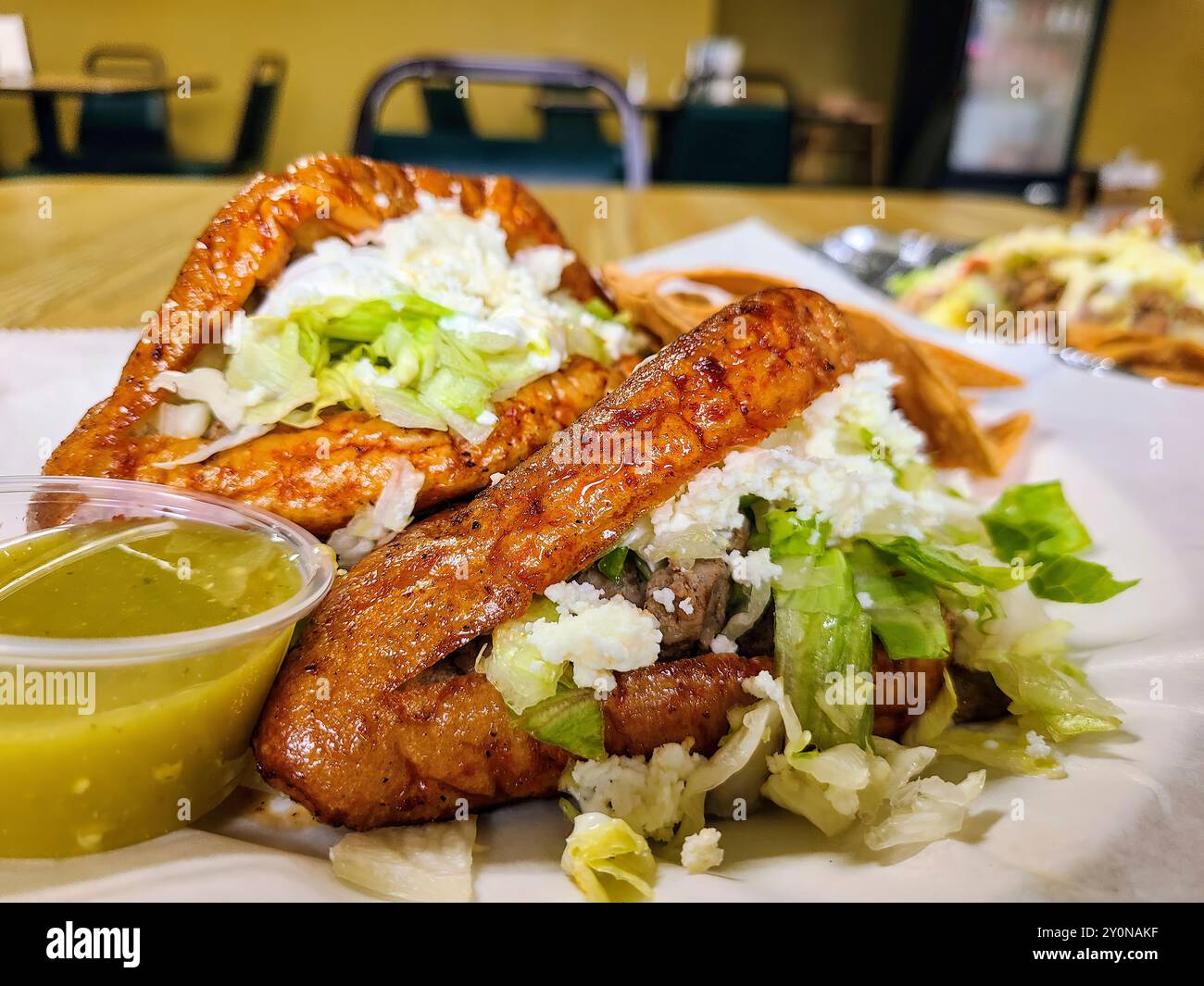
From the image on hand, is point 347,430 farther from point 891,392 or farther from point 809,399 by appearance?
point 891,392

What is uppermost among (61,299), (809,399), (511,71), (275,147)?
(511,71)

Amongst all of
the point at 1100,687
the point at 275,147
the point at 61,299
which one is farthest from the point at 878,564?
the point at 275,147

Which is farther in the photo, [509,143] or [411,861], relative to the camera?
[509,143]

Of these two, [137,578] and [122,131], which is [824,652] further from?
[122,131]

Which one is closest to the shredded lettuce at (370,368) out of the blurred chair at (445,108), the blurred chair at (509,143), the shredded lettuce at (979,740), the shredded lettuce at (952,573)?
the shredded lettuce at (952,573)

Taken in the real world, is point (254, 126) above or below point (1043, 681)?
below

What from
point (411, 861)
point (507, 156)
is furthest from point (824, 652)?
point (507, 156)

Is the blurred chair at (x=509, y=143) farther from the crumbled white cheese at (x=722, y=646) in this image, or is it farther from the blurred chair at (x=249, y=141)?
the blurred chair at (x=249, y=141)
